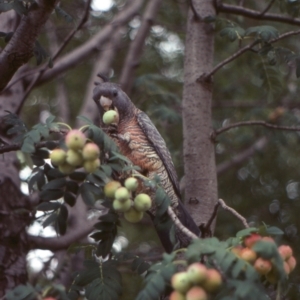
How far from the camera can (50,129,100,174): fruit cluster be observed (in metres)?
1.99

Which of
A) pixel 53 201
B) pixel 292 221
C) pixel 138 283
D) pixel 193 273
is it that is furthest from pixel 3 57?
pixel 292 221

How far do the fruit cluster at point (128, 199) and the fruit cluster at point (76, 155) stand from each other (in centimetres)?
11

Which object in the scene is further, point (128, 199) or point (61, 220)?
point (61, 220)

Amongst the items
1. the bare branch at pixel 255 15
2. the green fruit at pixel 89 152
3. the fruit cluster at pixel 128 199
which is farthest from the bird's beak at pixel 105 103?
the green fruit at pixel 89 152

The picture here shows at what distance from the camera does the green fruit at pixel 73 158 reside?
2004 mm

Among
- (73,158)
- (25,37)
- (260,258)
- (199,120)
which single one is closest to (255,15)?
(199,120)

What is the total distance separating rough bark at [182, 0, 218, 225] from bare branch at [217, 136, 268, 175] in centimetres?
121

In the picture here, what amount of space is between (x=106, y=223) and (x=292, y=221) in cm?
275

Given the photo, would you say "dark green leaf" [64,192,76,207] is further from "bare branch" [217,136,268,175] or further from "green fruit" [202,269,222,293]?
"bare branch" [217,136,268,175]

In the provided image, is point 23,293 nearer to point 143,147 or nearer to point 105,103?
point 143,147

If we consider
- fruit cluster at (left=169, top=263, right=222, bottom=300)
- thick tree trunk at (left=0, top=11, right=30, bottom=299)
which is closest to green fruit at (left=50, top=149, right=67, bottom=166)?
fruit cluster at (left=169, top=263, right=222, bottom=300)

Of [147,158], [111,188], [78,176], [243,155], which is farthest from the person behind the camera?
[243,155]

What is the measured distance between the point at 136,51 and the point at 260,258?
10.5 feet

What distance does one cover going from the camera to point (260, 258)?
184 cm
